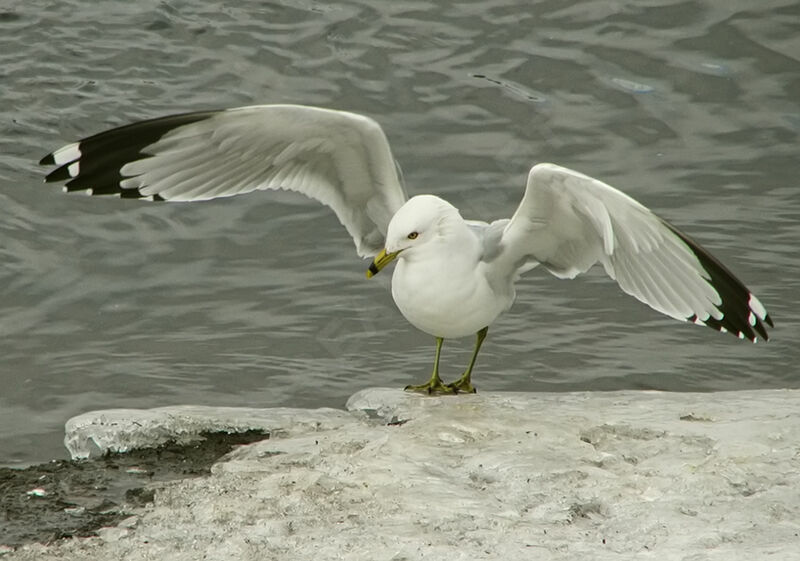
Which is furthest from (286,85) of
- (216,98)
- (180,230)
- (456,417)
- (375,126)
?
(456,417)

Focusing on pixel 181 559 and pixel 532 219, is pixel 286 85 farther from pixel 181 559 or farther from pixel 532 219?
pixel 181 559

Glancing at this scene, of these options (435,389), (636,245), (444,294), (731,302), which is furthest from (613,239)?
(435,389)

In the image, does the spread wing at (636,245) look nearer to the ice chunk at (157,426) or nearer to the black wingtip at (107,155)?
the ice chunk at (157,426)

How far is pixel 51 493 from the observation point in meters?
4.18

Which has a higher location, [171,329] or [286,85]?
[286,85]

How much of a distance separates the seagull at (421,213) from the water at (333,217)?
3.57ft

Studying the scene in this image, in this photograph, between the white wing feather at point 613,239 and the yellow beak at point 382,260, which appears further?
the yellow beak at point 382,260

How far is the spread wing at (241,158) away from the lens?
5.40 m

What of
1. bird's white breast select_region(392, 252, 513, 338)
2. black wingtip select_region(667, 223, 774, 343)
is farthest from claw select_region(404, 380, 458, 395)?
black wingtip select_region(667, 223, 774, 343)

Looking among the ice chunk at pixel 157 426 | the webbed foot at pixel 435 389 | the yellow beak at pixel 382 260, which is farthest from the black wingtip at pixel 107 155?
Result: the webbed foot at pixel 435 389

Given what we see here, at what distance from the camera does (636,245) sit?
4.79 metres

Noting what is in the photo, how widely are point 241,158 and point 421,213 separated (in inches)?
40.8

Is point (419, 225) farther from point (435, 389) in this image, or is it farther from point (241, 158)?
point (241, 158)

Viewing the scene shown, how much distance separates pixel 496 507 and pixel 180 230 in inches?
178
